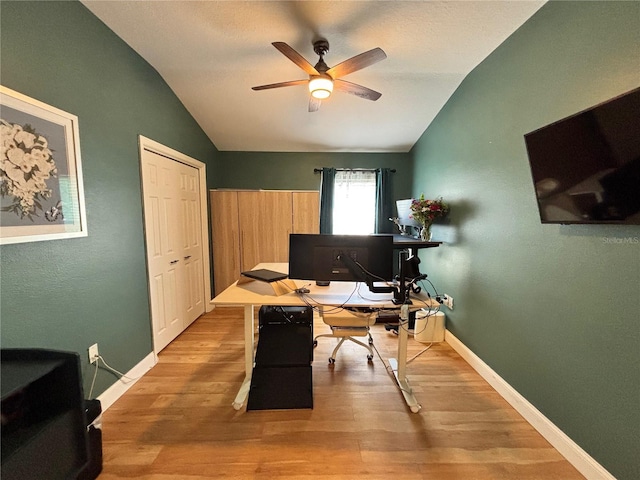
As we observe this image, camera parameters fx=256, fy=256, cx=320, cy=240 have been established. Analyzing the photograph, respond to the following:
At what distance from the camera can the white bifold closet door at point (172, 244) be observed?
96.4 inches

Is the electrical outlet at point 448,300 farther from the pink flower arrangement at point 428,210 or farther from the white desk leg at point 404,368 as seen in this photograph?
the white desk leg at point 404,368

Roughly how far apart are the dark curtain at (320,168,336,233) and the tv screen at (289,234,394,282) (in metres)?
2.40

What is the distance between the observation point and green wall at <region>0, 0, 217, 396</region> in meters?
1.34

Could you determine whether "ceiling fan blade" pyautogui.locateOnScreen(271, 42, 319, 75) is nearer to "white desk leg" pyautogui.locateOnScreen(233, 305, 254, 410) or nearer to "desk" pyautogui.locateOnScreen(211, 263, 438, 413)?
"desk" pyautogui.locateOnScreen(211, 263, 438, 413)

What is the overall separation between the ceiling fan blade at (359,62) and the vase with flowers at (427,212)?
1.63 m

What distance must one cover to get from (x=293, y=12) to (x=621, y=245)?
92.0 inches

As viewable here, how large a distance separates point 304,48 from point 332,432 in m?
2.86

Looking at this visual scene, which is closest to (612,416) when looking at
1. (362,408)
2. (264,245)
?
(362,408)

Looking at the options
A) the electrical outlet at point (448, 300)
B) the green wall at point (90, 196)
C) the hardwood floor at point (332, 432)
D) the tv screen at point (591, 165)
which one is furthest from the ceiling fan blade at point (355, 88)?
the hardwood floor at point (332, 432)

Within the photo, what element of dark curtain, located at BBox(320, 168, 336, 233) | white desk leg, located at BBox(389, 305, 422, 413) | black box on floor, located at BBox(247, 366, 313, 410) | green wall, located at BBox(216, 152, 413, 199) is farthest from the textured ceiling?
black box on floor, located at BBox(247, 366, 313, 410)

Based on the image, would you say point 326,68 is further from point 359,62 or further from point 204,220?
point 204,220

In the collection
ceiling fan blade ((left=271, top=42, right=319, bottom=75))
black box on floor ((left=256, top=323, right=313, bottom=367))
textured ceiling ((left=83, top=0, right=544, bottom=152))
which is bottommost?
black box on floor ((left=256, top=323, right=313, bottom=367))

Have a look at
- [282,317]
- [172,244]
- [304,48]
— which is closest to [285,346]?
[282,317]

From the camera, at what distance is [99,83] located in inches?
72.1
